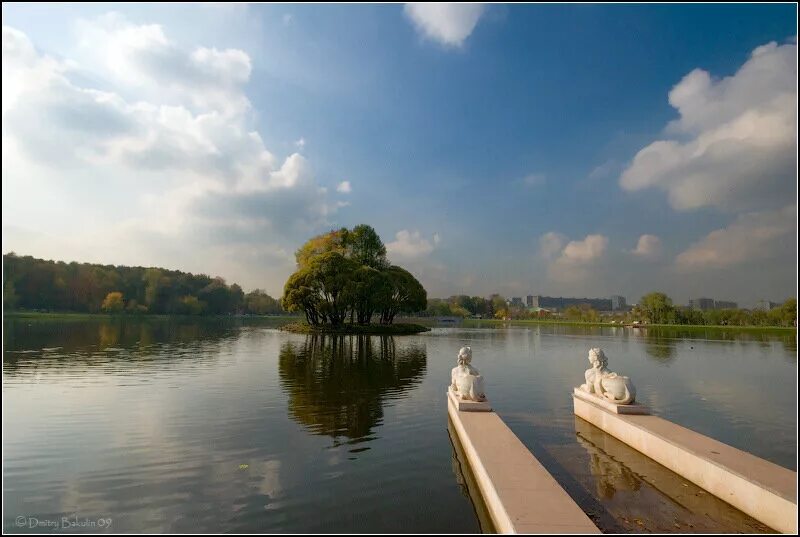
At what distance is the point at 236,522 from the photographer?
5242mm

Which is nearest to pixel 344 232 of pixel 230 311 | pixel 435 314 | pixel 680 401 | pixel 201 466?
pixel 680 401

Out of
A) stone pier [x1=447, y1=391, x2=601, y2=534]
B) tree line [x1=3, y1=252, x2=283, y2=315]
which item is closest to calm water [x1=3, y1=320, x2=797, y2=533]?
stone pier [x1=447, y1=391, x2=601, y2=534]

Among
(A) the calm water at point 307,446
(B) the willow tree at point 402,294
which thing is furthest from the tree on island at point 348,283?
(A) the calm water at point 307,446

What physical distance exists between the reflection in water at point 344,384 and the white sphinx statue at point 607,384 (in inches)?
206

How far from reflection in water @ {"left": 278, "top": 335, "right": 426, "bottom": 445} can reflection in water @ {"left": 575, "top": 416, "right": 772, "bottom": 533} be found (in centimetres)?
444

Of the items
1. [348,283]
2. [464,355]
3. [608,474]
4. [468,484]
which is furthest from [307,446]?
[348,283]

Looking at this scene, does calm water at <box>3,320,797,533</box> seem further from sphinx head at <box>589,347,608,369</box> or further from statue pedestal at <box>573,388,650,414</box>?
sphinx head at <box>589,347,608,369</box>

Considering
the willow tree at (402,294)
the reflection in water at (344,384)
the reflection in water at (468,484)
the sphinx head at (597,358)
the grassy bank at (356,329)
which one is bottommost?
the reflection in water at (468,484)

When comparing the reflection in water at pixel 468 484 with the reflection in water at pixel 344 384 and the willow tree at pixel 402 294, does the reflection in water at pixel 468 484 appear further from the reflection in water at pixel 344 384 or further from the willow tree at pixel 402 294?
the willow tree at pixel 402 294

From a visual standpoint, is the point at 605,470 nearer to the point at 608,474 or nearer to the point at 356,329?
the point at 608,474

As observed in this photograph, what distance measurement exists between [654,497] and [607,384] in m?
3.75

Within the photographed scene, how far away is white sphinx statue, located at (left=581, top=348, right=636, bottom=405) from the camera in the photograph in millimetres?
9484

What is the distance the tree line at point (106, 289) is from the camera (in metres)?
73.9

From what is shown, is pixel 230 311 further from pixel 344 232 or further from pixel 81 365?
pixel 81 365
